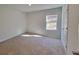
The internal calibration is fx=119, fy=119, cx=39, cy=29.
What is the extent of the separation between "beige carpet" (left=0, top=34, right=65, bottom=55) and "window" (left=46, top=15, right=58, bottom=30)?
0.44 ft

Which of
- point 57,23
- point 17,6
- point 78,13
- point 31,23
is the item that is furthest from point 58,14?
point 17,6

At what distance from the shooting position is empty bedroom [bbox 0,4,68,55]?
51.9 inches

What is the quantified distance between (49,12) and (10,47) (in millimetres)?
593

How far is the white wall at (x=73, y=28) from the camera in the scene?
1.32 m

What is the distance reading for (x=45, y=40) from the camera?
137 centimetres

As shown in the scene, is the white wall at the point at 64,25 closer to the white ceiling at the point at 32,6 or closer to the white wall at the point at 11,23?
the white ceiling at the point at 32,6

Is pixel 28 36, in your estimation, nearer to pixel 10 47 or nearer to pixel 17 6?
pixel 10 47

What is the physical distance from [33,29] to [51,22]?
0.23 m

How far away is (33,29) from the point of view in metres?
1.40

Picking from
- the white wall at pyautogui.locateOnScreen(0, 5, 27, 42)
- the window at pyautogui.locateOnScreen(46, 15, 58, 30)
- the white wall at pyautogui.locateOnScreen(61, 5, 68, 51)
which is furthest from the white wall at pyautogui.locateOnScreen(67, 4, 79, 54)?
the white wall at pyautogui.locateOnScreen(0, 5, 27, 42)

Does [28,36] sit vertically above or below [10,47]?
above

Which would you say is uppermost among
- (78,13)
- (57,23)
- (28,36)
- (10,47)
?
(78,13)

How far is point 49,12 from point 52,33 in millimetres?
244

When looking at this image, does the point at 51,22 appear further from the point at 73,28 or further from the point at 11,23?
the point at 11,23
